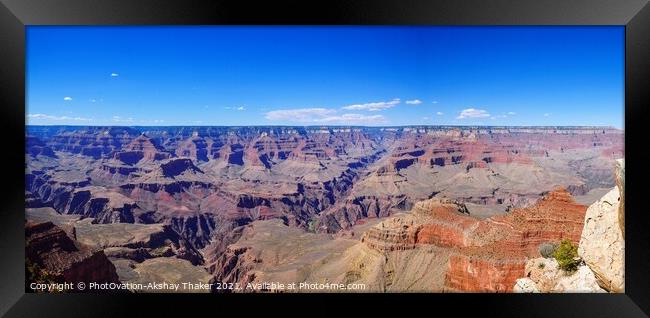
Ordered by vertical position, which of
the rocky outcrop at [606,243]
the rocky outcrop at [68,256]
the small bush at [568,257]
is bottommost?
the rocky outcrop at [68,256]

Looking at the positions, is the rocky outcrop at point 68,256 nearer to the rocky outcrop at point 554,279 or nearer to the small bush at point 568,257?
the rocky outcrop at point 554,279

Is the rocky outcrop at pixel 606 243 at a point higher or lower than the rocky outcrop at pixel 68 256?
higher

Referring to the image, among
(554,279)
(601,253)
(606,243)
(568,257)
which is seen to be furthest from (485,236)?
(606,243)

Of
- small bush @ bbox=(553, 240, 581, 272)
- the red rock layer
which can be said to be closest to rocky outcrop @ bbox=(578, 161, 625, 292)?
small bush @ bbox=(553, 240, 581, 272)

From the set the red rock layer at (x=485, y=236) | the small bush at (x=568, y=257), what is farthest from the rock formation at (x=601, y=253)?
the red rock layer at (x=485, y=236)
